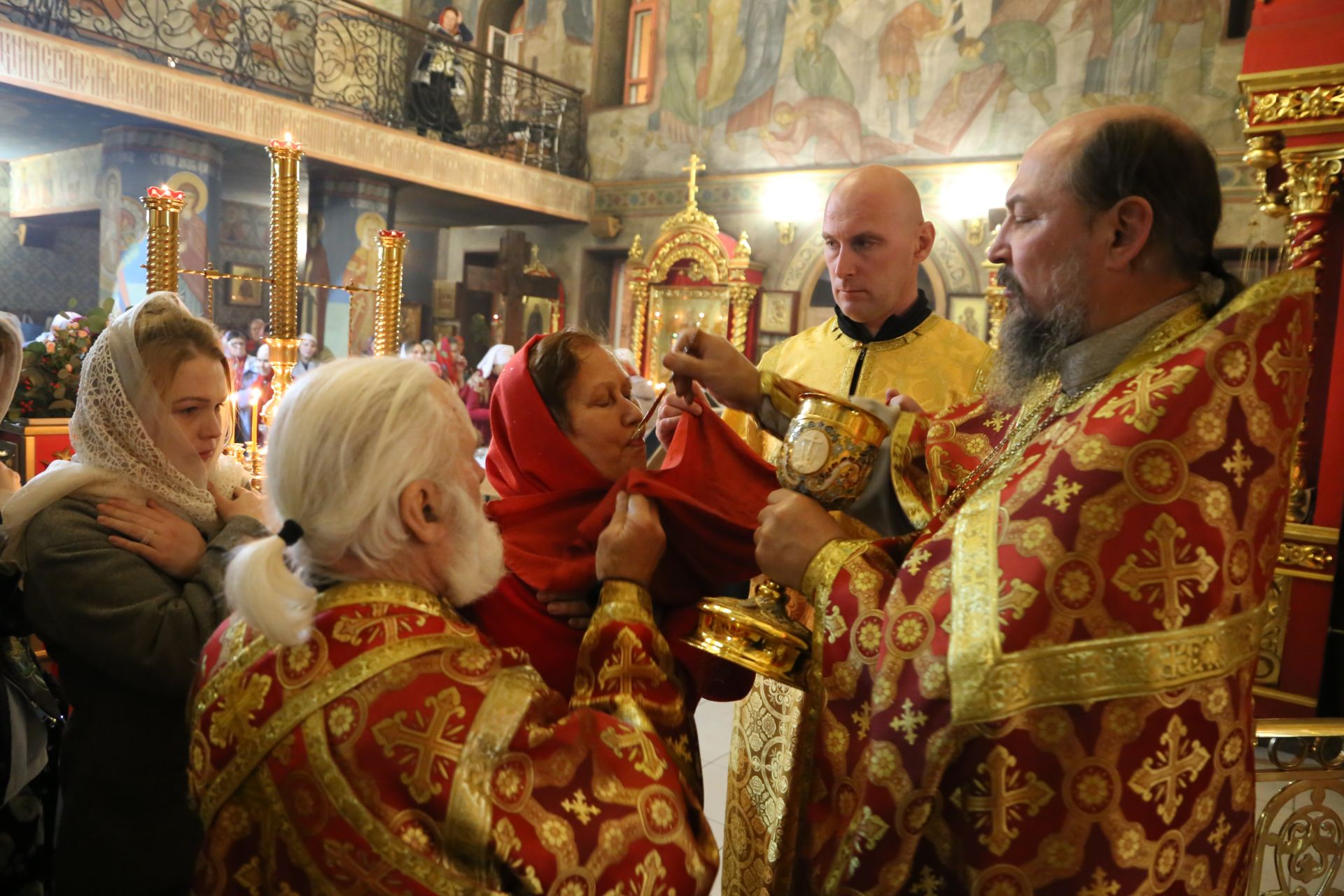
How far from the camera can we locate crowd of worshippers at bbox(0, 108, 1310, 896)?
1.13 meters

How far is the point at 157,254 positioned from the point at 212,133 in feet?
25.7

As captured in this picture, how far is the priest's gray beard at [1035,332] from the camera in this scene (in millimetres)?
1358

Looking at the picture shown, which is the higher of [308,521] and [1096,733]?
[308,521]

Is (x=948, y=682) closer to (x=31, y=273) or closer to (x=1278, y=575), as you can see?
(x=1278, y=575)

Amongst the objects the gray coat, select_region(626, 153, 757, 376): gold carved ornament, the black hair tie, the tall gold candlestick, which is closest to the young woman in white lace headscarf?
the gray coat

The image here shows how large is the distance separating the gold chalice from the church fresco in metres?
9.72

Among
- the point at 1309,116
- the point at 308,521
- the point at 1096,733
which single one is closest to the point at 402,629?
the point at 308,521

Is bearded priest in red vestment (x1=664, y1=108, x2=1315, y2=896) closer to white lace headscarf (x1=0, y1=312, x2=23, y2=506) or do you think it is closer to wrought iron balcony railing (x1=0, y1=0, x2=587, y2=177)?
white lace headscarf (x1=0, y1=312, x2=23, y2=506)

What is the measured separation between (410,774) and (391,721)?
66mm

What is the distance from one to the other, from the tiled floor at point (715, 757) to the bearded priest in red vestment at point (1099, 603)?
88.4 inches

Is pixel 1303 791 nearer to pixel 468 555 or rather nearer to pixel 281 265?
pixel 468 555

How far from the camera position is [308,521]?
1213 mm

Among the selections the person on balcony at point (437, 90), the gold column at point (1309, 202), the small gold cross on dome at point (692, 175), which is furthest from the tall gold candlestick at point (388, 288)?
the person on balcony at point (437, 90)

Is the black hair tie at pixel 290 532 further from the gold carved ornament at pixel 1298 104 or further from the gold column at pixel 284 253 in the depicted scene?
the gold carved ornament at pixel 1298 104
